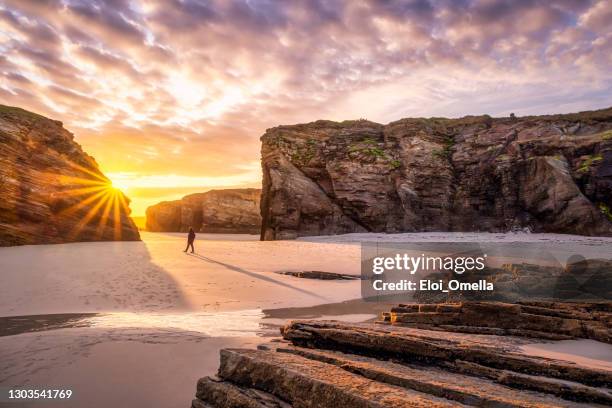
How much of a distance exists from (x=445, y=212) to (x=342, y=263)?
49.4 ft

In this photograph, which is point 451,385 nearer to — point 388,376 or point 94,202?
point 388,376

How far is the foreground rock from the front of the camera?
2.33 metres

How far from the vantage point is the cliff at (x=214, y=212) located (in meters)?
57.4

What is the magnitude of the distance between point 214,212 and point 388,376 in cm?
5703

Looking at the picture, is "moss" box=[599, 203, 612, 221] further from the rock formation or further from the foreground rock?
the rock formation

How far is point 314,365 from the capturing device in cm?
286

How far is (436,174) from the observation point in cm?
2908

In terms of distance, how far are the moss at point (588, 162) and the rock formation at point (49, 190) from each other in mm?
31504

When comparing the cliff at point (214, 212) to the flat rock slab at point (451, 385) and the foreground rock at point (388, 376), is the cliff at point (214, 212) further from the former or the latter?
the flat rock slab at point (451, 385)

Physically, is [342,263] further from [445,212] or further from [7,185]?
[7,185]

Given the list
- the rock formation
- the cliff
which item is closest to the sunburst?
the rock formation

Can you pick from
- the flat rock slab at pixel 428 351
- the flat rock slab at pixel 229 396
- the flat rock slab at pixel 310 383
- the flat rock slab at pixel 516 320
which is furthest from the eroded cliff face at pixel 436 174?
the flat rock slab at pixel 229 396

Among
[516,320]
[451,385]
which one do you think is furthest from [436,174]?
[451,385]

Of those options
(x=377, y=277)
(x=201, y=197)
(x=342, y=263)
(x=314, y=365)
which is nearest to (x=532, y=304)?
(x=314, y=365)
